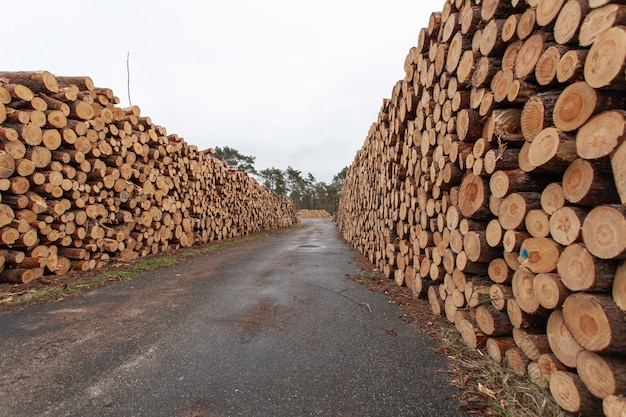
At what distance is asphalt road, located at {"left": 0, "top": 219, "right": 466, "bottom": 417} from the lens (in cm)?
200

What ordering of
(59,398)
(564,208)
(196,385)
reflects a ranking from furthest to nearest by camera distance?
(196,385)
(59,398)
(564,208)

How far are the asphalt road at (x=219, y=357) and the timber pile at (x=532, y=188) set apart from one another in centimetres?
67

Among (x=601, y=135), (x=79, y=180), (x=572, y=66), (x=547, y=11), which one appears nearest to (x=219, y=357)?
(x=601, y=135)

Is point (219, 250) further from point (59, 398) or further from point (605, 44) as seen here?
point (605, 44)

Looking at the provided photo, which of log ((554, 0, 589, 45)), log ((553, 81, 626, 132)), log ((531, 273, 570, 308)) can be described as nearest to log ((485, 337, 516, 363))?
log ((531, 273, 570, 308))

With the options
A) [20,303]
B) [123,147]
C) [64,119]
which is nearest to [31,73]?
[64,119]

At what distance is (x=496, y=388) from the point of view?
2.12 m

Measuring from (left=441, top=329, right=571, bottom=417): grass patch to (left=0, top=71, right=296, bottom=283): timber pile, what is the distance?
19.8 feet

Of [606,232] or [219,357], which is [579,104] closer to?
[606,232]

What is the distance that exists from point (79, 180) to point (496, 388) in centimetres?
680

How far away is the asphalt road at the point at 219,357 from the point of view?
2.00 metres

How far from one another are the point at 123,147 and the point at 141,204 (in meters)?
1.36

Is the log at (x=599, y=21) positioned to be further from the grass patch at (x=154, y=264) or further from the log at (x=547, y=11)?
the grass patch at (x=154, y=264)

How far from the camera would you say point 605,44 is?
5.47ft
